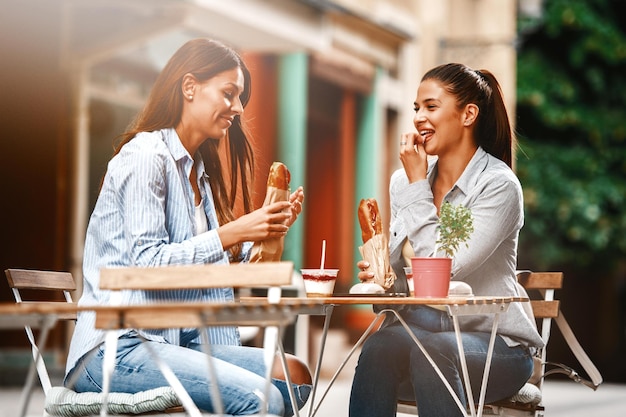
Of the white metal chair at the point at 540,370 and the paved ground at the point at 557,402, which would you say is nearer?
the white metal chair at the point at 540,370

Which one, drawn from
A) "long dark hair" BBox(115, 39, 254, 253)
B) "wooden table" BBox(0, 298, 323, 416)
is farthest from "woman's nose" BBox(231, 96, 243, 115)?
"wooden table" BBox(0, 298, 323, 416)

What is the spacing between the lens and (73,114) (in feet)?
33.6

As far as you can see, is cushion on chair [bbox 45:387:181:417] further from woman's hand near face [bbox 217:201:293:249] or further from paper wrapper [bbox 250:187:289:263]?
paper wrapper [bbox 250:187:289:263]

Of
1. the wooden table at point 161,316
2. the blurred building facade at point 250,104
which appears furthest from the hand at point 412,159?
the blurred building facade at point 250,104

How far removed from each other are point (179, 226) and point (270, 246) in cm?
36

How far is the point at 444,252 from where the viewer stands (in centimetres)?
426

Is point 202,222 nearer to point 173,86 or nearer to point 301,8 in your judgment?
point 173,86

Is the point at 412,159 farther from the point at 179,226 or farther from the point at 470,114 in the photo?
the point at 179,226

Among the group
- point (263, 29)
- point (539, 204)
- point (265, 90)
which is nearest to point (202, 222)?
point (263, 29)

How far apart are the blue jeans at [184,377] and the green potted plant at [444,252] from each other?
25.4 inches

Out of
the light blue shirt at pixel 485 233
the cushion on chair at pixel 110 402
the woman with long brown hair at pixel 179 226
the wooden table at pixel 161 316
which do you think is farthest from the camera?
the light blue shirt at pixel 485 233

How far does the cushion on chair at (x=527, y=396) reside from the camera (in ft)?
14.3

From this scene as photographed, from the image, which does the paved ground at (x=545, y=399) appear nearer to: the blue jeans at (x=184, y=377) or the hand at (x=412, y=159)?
the hand at (x=412, y=159)

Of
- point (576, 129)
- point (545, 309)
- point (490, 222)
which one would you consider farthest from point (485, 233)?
point (576, 129)
